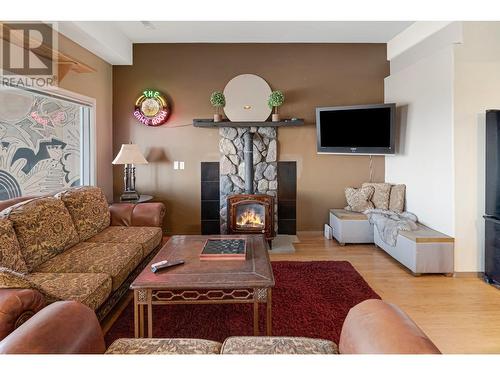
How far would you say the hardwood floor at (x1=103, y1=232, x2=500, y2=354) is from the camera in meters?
2.20

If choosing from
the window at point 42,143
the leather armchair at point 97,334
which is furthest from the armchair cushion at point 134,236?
the leather armchair at point 97,334

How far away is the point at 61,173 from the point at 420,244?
4.09 m

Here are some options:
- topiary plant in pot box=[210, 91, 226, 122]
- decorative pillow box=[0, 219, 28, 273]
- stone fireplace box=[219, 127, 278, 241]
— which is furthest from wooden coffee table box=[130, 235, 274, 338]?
topiary plant in pot box=[210, 91, 226, 122]

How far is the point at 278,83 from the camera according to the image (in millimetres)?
4895

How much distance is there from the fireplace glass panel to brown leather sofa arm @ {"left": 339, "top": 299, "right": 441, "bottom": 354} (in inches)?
126

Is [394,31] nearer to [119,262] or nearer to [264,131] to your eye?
[264,131]

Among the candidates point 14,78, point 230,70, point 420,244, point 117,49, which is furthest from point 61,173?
point 420,244

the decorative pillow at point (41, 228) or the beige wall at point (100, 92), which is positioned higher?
the beige wall at point (100, 92)

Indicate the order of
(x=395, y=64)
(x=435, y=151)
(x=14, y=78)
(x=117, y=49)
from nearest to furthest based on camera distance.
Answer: (x=14, y=78)
(x=435, y=151)
(x=117, y=49)
(x=395, y=64)

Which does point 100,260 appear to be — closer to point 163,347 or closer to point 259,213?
point 163,347

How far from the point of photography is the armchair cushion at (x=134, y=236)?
3.04m

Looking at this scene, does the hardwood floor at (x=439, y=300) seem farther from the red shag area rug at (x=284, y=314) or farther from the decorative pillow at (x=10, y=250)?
the decorative pillow at (x=10, y=250)

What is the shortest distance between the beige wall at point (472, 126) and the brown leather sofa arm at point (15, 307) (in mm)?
3553
